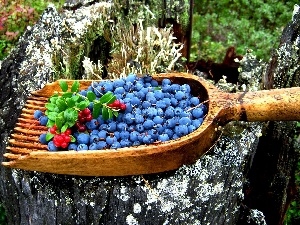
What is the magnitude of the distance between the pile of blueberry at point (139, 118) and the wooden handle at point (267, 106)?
0.46ft

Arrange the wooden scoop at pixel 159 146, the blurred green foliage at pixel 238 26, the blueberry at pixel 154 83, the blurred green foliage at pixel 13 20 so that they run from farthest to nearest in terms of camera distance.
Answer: the blurred green foliage at pixel 238 26, the blurred green foliage at pixel 13 20, the blueberry at pixel 154 83, the wooden scoop at pixel 159 146

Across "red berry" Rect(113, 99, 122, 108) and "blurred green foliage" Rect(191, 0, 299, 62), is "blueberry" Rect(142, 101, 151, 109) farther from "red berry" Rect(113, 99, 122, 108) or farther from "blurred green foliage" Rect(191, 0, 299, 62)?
"blurred green foliage" Rect(191, 0, 299, 62)

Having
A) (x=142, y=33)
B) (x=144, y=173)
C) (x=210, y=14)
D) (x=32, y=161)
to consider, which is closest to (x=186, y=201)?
(x=144, y=173)

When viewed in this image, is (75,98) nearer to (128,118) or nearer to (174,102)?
(128,118)

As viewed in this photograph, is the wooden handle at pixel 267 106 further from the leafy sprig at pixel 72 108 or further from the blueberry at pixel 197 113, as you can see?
the leafy sprig at pixel 72 108

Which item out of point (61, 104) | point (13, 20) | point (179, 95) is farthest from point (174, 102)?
point (13, 20)

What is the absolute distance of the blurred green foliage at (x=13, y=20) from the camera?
3.96 m

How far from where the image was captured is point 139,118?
6.07 ft

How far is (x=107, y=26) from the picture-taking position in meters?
2.97

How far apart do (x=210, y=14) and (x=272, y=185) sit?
2.63 metres

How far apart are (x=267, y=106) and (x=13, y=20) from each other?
293 cm

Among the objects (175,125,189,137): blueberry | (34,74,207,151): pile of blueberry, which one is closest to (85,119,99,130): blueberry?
(34,74,207,151): pile of blueberry

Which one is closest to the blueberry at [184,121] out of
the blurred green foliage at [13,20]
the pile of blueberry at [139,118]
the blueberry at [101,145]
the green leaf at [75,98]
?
the pile of blueberry at [139,118]

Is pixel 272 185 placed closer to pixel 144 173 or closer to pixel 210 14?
pixel 144 173
